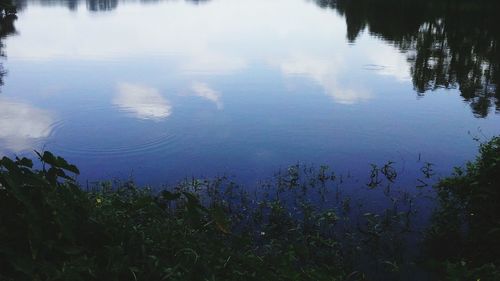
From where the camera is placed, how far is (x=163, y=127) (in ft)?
84.5

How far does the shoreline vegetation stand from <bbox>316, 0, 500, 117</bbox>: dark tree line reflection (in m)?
19.2

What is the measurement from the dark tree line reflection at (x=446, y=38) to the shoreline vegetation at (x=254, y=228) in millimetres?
19158

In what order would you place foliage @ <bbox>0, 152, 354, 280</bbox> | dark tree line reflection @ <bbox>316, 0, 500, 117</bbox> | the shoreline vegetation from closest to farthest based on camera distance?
foliage @ <bbox>0, 152, 354, 280</bbox> → the shoreline vegetation → dark tree line reflection @ <bbox>316, 0, 500, 117</bbox>

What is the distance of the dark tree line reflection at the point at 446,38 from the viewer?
38875 millimetres

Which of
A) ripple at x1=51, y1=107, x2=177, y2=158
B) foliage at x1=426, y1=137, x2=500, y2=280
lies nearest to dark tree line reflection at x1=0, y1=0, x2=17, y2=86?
ripple at x1=51, y1=107, x2=177, y2=158

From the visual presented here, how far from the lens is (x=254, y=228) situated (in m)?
13.6

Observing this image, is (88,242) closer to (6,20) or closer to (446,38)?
(446,38)

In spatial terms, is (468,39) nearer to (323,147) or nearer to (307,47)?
(307,47)

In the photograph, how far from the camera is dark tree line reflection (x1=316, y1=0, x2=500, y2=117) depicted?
38875 mm

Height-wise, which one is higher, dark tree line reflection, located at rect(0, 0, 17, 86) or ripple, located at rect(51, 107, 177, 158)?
dark tree line reflection, located at rect(0, 0, 17, 86)

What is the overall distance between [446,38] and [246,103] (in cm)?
4422

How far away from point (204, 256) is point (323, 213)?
23.6 feet

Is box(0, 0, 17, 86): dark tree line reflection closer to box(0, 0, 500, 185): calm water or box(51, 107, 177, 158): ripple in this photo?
box(0, 0, 500, 185): calm water

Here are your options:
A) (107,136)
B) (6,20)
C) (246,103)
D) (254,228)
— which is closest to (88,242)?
(254,228)
